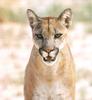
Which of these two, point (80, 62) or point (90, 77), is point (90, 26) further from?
point (90, 77)

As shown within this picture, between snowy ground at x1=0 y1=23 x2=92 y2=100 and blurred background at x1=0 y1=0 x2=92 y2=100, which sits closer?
snowy ground at x1=0 y1=23 x2=92 y2=100

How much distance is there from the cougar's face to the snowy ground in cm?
288

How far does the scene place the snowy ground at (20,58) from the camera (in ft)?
38.5

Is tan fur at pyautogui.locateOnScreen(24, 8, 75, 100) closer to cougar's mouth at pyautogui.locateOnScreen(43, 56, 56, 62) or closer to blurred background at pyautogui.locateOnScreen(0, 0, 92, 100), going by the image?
cougar's mouth at pyautogui.locateOnScreen(43, 56, 56, 62)

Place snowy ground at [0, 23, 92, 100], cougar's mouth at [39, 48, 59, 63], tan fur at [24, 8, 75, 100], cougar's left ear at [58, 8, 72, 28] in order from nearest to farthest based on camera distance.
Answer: cougar's mouth at [39, 48, 59, 63] < tan fur at [24, 8, 75, 100] < cougar's left ear at [58, 8, 72, 28] < snowy ground at [0, 23, 92, 100]

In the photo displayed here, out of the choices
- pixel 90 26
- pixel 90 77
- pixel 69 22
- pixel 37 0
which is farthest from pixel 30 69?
pixel 37 0

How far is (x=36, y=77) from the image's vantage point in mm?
8289

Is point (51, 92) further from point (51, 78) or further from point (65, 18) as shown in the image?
point (65, 18)

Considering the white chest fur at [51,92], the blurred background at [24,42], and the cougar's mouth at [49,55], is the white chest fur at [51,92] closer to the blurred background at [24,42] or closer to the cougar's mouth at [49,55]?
the cougar's mouth at [49,55]

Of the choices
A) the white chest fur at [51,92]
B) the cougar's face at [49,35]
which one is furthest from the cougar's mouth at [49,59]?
the white chest fur at [51,92]

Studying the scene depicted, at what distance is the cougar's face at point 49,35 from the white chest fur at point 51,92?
0.49m

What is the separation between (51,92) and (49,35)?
79cm

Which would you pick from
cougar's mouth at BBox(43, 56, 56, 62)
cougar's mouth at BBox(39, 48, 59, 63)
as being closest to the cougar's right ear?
cougar's mouth at BBox(39, 48, 59, 63)

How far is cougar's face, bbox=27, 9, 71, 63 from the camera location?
787 cm
